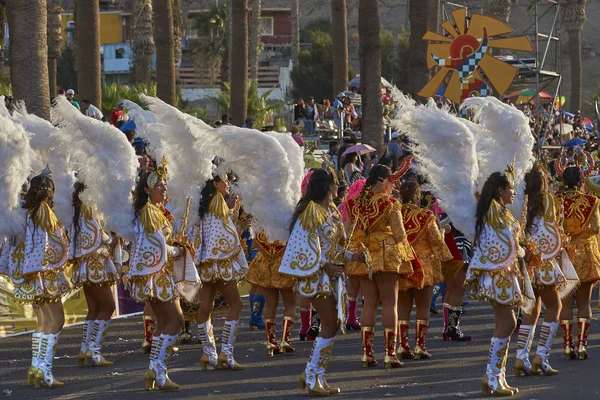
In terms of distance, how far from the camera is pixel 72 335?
13.0m

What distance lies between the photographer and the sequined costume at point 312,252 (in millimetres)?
8727

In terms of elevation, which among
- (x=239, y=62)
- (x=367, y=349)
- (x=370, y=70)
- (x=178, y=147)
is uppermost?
(x=239, y=62)

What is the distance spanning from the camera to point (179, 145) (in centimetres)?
1004

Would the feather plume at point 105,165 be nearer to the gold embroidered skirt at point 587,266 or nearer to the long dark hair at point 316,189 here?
the long dark hair at point 316,189

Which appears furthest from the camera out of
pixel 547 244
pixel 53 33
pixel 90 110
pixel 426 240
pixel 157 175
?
pixel 53 33

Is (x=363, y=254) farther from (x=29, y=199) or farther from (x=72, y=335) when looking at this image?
(x=72, y=335)

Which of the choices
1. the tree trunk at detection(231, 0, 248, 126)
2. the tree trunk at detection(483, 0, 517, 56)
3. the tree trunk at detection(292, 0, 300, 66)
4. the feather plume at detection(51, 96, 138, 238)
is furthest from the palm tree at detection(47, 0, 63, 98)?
the feather plume at detection(51, 96, 138, 238)

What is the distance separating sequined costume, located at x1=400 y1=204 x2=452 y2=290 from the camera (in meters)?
10.9

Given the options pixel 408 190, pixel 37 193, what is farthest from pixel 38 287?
pixel 408 190

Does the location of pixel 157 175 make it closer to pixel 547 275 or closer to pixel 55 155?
pixel 55 155

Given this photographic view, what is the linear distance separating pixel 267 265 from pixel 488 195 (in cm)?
329

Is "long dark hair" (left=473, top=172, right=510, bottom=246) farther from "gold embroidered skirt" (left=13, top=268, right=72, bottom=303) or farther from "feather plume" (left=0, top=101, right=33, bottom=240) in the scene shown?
"feather plume" (left=0, top=101, right=33, bottom=240)

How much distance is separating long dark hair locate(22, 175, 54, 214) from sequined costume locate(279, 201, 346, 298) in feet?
7.37

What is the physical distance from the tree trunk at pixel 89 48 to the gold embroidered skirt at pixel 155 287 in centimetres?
1072
